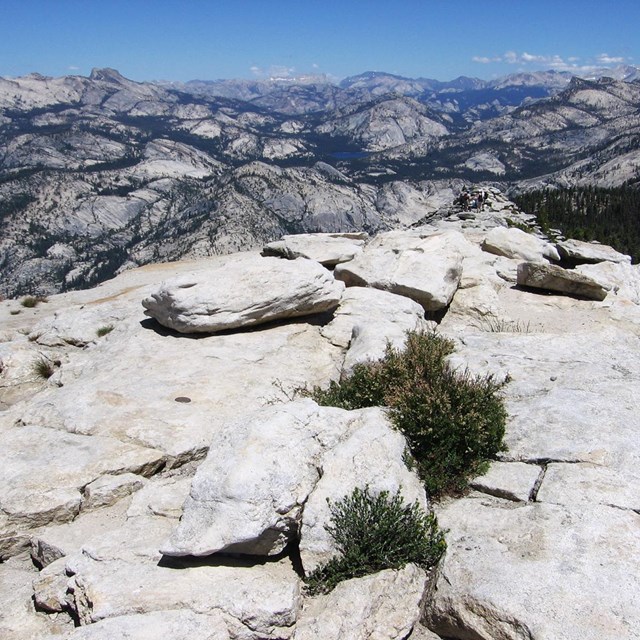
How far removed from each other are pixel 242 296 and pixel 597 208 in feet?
595

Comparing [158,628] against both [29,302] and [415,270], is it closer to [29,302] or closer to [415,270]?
[415,270]

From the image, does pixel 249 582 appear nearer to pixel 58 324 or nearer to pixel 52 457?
pixel 52 457

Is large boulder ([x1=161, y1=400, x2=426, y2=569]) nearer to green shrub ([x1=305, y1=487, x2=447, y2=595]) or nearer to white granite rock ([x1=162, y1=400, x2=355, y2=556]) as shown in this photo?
white granite rock ([x1=162, y1=400, x2=355, y2=556])

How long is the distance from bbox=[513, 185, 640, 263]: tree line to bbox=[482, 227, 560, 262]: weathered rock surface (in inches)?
4130

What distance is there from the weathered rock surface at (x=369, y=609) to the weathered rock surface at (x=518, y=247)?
67.4 ft

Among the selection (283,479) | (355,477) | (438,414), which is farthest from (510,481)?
→ (283,479)

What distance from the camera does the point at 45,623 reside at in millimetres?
6859

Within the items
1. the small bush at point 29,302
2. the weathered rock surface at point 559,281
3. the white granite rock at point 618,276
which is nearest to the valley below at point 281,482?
the weathered rock surface at point 559,281

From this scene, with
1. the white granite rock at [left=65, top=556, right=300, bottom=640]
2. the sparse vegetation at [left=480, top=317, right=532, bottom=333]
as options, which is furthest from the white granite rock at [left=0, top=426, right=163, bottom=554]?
the sparse vegetation at [left=480, top=317, right=532, bottom=333]

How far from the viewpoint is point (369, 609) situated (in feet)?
21.1

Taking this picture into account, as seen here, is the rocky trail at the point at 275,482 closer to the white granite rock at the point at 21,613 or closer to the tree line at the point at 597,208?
the white granite rock at the point at 21,613

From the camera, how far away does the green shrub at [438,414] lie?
8.36 metres

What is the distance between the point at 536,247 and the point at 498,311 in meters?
9.42

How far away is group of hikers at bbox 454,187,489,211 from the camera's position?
45.0 m
